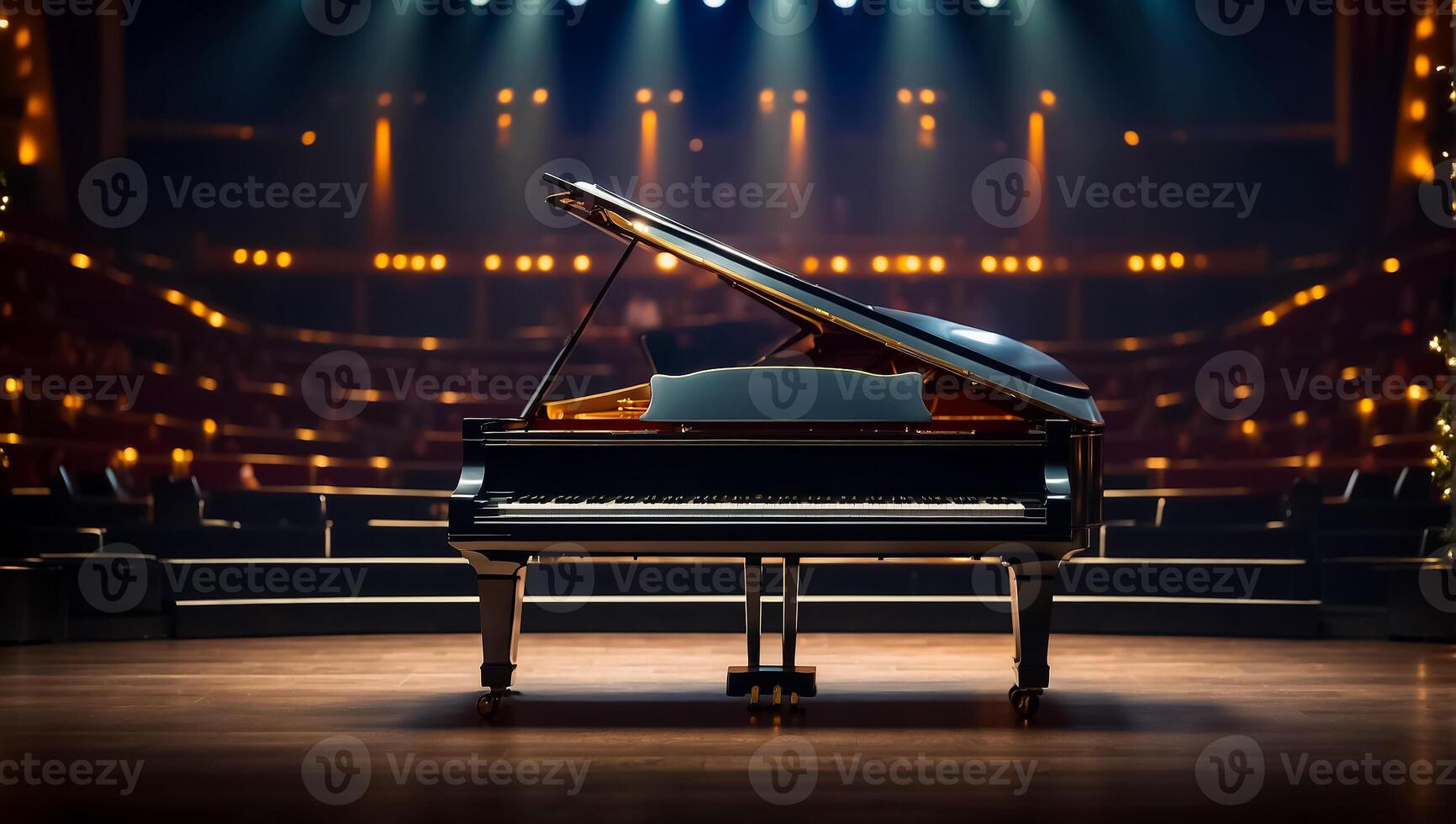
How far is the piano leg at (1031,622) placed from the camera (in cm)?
335

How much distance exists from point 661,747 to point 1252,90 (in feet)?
20.3

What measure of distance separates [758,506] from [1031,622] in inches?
34.3

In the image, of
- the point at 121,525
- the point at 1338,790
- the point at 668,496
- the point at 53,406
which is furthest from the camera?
the point at 53,406

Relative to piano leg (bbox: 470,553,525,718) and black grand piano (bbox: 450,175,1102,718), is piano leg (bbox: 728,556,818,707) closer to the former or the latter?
black grand piano (bbox: 450,175,1102,718)

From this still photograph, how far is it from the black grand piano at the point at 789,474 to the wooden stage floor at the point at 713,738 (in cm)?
32

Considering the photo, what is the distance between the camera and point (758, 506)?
339cm

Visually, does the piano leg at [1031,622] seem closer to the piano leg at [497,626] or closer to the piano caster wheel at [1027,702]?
the piano caster wheel at [1027,702]

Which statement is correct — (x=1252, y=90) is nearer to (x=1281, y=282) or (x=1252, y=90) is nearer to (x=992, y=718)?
(x=1281, y=282)

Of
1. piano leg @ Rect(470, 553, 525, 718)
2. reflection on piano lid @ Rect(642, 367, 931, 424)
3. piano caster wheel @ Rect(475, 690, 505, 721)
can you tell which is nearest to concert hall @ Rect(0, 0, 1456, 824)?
reflection on piano lid @ Rect(642, 367, 931, 424)

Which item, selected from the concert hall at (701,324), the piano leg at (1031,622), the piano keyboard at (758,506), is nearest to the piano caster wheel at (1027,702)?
the piano leg at (1031,622)

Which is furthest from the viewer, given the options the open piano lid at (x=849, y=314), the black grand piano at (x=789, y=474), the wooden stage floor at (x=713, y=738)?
the open piano lid at (x=849, y=314)

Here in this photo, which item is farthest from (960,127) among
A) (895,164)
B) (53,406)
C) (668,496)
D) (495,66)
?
(53,406)

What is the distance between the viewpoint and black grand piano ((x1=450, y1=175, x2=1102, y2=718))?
3342mm

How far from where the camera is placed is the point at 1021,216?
7.52 metres
